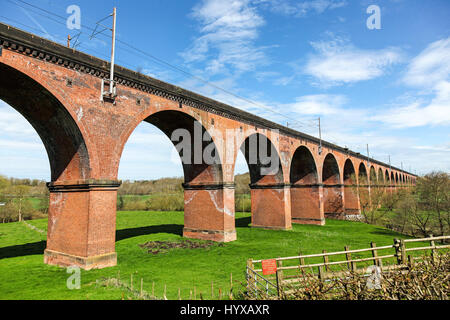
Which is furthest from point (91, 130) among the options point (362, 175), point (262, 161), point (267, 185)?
point (362, 175)

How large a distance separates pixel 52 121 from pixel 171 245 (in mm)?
8740

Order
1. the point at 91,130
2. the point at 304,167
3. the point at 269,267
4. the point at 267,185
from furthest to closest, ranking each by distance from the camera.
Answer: the point at 304,167, the point at 267,185, the point at 91,130, the point at 269,267

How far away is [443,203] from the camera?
903 inches

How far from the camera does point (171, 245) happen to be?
15.4 meters

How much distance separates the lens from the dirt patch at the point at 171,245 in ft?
46.8

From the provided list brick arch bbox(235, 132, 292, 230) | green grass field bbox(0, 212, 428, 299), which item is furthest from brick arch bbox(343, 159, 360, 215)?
green grass field bbox(0, 212, 428, 299)

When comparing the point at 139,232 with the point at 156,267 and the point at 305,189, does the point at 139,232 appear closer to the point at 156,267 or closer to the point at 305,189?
the point at 156,267

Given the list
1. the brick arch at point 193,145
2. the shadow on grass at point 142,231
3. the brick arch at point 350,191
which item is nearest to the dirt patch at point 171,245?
the shadow on grass at point 142,231

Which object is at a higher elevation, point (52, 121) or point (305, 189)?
point (52, 121)

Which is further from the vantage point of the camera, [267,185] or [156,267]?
[267,185]

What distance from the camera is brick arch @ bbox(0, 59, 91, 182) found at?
9436mm
